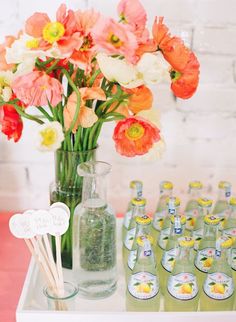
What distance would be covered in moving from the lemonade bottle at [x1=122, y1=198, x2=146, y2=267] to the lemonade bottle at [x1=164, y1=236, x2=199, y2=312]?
0.56 feet

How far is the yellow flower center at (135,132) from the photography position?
0.96 m

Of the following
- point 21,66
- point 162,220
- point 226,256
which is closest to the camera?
point 21,66

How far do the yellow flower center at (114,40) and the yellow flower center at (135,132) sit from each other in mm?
171

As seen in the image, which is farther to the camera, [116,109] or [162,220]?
[162,220]

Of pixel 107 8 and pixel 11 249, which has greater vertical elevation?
pixel 107 8

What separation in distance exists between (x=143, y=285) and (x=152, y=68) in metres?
0.40

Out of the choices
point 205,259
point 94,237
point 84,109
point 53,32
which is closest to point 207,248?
point 205,259

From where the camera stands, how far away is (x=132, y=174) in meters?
1.41

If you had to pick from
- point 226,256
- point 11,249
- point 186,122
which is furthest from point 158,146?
point 11,249

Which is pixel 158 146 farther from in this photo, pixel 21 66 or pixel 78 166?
pixel 21 66

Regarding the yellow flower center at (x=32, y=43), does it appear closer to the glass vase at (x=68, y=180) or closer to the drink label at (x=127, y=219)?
the glass vase at (x=68, y=180)

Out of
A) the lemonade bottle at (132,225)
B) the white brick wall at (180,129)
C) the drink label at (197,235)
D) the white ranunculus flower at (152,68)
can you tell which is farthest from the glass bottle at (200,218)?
the white ranunculus flower at (152,68)

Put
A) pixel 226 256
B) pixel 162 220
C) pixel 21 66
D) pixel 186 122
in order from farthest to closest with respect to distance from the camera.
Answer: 1. pixel 186 122
2. pixel 162 220
3. pixel 226 256
4. pixel 21 66

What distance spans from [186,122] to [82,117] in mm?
468
